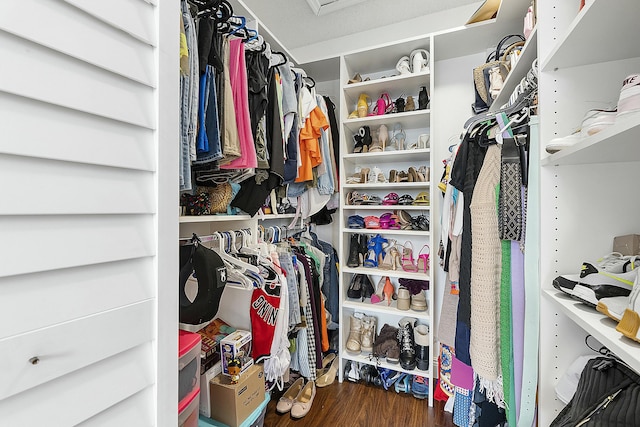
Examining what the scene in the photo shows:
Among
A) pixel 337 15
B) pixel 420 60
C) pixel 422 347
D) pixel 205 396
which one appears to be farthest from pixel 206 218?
pixel 337 15

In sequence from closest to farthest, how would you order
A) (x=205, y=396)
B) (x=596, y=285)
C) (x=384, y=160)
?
(x=596, y=285) < (x=205, y=396) < (x=384, y=160)

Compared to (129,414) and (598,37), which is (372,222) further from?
(129,414)

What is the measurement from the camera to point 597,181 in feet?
2.50

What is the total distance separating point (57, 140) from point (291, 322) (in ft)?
4.51

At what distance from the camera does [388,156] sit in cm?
198

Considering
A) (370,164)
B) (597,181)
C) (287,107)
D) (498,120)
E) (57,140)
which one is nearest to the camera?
(57,140)

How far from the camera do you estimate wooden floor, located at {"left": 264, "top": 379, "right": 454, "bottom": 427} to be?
156cm

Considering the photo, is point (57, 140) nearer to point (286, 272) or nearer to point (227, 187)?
point (227, 187)

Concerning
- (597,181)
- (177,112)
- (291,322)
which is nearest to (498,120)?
(597,181)

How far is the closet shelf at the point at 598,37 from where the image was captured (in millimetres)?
572

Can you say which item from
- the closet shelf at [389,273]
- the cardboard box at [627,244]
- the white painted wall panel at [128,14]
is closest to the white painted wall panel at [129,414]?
the white painted wall panel at [128,14]

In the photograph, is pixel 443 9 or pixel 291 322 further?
pixel 443 9

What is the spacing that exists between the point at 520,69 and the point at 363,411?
1964 mm

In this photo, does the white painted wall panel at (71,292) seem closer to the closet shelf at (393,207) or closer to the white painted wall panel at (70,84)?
the white painted wall panel at (70,84)
